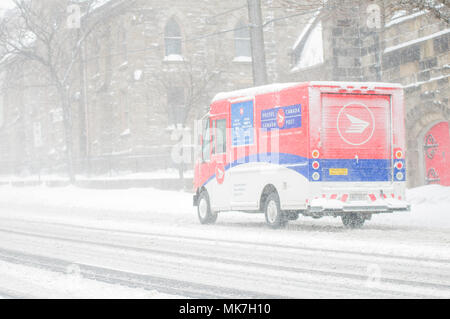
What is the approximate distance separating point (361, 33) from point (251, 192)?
11.7 m

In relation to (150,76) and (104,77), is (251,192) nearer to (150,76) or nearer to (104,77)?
(150,76)

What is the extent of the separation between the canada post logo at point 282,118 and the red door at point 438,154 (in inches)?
335

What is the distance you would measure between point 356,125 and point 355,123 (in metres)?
0.04

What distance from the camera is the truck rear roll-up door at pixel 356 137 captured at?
1589cm

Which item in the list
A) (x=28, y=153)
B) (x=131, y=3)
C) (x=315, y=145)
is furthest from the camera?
(x=28, y=153)

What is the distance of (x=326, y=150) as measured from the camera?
1585 centimetres

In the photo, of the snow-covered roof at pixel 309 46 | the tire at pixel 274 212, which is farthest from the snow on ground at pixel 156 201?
the snow-covered roof at pixel 309 46

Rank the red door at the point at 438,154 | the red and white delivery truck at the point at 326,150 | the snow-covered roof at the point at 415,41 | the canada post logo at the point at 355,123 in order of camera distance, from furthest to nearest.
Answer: the red door at the point at 438,154 → the snow-covered roof at the point at 415,41 → the canada post logo at the point at 355,123 → the red and white delivery truck at the point at 326,150

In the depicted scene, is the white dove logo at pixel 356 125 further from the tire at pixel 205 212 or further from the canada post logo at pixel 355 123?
the tire at pixel 205 212

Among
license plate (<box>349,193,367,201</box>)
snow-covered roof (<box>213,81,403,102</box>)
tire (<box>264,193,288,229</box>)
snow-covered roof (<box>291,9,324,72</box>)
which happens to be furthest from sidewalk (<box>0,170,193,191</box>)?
license plate (<box>349,193,367,201</box>)

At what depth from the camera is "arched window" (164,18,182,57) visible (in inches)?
1752

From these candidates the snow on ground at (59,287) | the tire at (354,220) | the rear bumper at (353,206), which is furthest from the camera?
the tire at (354,220)

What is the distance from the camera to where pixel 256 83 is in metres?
25.4
